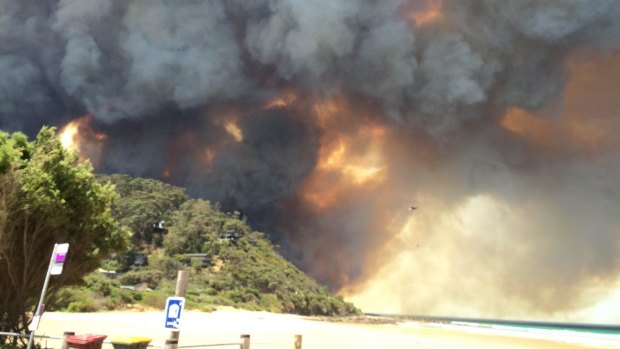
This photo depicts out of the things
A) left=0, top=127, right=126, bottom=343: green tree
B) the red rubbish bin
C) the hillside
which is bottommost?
the red rubbish bin

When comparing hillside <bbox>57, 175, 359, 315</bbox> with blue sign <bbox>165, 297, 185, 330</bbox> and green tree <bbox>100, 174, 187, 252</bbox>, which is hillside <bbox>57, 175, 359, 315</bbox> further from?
blue sign <bbox>165, 297, 185, 330</bbox>

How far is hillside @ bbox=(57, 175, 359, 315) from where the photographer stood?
7069 cm

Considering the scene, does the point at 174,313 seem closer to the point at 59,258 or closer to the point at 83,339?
the point at 83,339

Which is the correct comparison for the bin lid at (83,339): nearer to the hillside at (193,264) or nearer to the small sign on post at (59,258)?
the small sign on post at (59,258)

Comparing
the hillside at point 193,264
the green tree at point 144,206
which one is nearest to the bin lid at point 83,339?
the hillside at point 193,264

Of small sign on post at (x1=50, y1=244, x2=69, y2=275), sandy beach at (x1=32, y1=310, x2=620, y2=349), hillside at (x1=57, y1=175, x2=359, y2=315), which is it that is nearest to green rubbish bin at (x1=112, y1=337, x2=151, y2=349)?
sandy beach at (x1=32, y1=310, x2=620, y2=349)

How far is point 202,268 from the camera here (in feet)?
319

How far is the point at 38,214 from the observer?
1680 centimetres

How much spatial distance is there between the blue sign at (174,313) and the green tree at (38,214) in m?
9.19

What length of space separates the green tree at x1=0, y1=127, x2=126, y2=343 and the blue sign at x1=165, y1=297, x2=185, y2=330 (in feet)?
30.1

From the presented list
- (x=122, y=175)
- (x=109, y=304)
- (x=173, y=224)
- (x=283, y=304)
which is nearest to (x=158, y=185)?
(x=122, y=175)

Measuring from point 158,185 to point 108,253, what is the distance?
134797mm

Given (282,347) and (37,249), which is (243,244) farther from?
(37,249)

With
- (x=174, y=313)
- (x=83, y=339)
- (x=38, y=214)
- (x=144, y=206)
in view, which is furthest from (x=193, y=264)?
(x=174, y=313)
